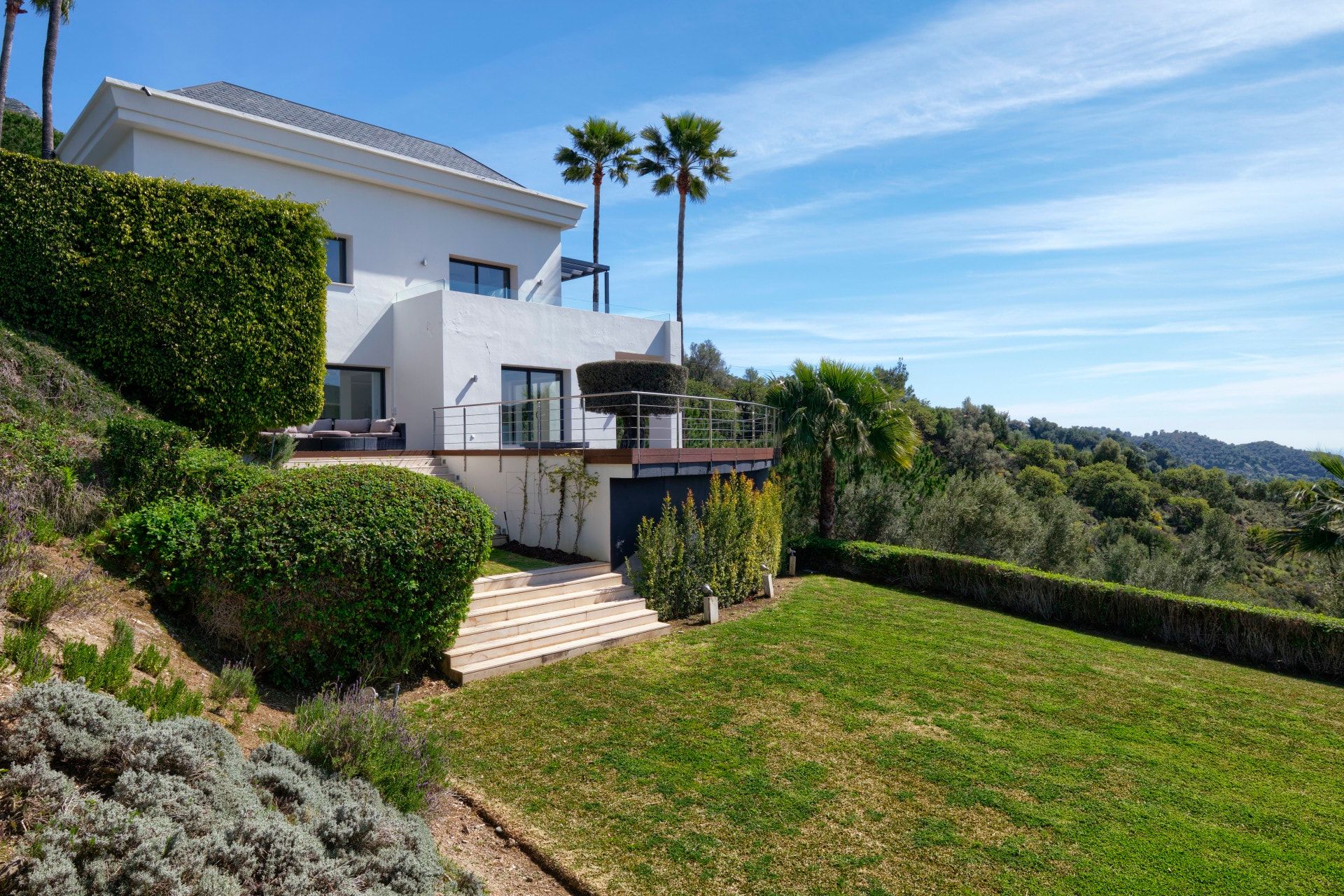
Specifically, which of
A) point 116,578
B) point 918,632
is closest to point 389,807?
point 116,578

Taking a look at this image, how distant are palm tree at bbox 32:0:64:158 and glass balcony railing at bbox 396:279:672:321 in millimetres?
11154

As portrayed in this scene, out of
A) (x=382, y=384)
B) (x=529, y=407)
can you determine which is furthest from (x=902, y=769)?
(x=382, y=384)

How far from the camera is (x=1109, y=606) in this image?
1138 cm

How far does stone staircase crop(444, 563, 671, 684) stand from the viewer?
740 centimetres

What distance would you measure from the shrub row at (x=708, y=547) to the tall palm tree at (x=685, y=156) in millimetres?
18181

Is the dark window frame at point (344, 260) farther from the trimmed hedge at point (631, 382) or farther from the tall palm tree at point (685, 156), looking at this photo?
the tall palm tree at point (685, 156)

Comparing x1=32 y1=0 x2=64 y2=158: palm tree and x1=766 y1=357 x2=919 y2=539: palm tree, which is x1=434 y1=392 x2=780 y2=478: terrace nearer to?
x1=766 y1=357 x2=919 y2=539: palm tree

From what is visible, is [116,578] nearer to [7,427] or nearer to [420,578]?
[7,427]

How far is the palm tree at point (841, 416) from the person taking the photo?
48.0 ft

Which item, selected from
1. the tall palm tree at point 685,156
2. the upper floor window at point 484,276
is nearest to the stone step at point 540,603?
the upper floor window at point 484,276

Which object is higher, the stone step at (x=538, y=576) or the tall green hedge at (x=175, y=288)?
the tall green hedge at (x=175, y=288)

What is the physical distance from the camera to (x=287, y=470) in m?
6.95

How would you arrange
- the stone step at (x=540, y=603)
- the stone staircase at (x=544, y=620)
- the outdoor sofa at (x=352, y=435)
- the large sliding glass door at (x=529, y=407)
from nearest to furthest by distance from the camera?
the stone staircase at (x=544, y=620) < the stone step at (x=540, y=603) < the outdoor sofa at (x=352, y=435) < the large sliding glass door at (x=529, y=407)

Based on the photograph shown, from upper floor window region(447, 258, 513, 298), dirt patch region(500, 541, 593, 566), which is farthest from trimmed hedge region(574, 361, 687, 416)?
upper floor window region(447, 258, 513, 298)
